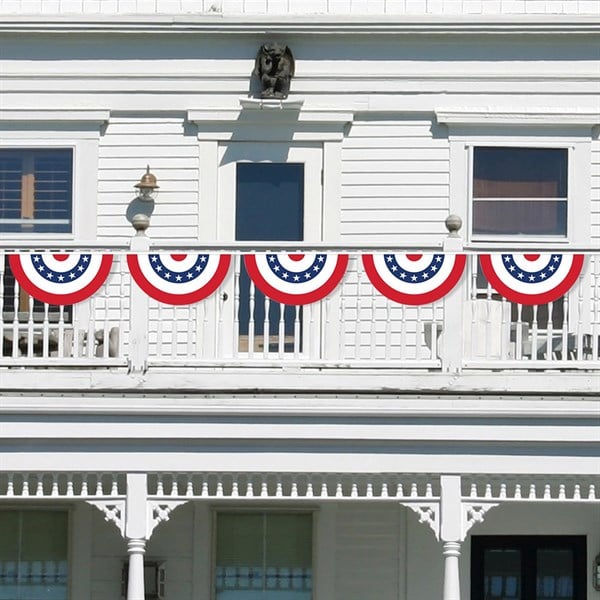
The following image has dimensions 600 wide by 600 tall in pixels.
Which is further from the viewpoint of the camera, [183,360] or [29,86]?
[29,86]

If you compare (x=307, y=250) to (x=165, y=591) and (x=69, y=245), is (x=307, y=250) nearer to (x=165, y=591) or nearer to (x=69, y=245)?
(x=69, y=245)

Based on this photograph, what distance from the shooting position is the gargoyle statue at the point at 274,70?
17062 mm

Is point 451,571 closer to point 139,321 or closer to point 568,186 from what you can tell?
point 139,321

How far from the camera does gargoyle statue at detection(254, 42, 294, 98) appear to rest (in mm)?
17062

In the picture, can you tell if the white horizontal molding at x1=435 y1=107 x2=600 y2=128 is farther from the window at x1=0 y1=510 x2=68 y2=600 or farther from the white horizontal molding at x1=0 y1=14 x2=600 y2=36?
the window at x1=0 y1=510 x2=68 y2=600

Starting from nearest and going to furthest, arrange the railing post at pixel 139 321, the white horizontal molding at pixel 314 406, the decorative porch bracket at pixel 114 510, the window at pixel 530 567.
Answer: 1. the white horizontal molding at pixel 314 406
2. the railing post at pixel 139 321
3. the decorative porch bracket at pixel 114 510
4. the window at pixel 530 567

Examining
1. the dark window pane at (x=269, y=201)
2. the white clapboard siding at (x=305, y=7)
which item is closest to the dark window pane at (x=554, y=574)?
the dark window pane at (x=269, y=201)

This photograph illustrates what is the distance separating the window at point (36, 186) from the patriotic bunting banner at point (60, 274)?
2.99 metres

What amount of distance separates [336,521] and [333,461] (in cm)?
231

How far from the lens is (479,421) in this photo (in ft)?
46.7

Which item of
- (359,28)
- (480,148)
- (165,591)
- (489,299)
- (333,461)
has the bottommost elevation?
(165,591)

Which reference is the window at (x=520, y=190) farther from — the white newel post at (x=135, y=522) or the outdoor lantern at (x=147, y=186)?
the white newel post at (x=135, y=522)

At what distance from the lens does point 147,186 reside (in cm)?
1720

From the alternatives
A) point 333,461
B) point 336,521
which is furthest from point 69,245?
point 336,521
